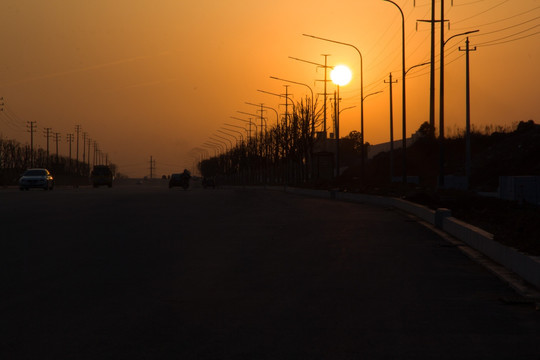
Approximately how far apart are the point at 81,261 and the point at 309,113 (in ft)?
285

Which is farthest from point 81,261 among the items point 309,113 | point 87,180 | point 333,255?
point 87,180

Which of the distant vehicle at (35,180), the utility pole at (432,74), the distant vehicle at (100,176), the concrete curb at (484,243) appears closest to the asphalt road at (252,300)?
the concrete curb at (484,243)

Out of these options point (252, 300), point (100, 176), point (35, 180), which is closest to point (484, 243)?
point (252, 300)

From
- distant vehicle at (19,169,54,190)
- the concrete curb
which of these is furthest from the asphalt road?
distant vehicle at (19,169,54,190)

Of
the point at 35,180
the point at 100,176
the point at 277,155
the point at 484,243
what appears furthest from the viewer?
the point at 277,155

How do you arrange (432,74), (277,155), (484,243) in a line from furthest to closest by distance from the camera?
(277,155)
(432,74)
(484,243)

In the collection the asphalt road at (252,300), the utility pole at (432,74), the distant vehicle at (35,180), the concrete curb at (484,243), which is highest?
the utility pole at (432,74)

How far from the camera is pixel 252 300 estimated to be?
30.1 ft

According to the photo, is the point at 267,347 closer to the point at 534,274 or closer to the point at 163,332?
the point at 163,332

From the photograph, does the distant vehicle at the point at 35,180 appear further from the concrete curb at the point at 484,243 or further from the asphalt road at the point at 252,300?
the asphalt road at the point at 252,300

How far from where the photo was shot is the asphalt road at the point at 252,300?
680cm

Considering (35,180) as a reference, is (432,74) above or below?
above

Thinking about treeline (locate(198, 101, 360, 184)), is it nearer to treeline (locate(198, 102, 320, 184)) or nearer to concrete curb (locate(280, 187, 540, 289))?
treeline (locate(198, 102, 320, 184))

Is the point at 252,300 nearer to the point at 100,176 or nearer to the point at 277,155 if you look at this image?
the point at 100,176
